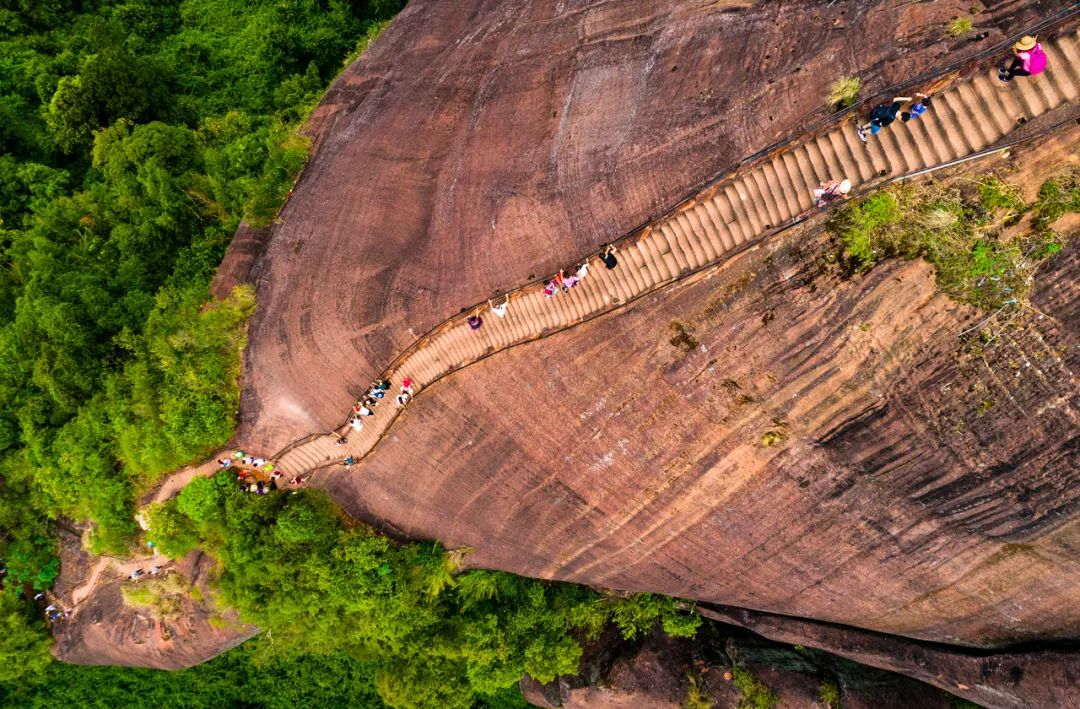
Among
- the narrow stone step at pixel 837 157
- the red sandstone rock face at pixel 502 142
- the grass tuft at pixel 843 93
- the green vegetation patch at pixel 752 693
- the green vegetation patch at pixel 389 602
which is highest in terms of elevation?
the red sandstone rock face at pixel 502 142

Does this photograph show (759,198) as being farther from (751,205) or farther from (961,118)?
(961,118)

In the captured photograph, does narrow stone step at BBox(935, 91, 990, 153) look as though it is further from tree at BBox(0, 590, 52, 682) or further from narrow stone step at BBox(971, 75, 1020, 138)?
tree at BBox(0, 590, 52, 682)

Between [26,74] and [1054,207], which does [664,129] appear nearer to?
[1054,207]

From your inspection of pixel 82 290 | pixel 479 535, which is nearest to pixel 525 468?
pixel 479 535

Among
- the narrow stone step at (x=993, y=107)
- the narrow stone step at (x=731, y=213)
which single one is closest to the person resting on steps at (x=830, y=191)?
the narrow stone step at (x=731, y=213)

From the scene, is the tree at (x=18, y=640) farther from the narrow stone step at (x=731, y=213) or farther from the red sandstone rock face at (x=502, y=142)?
the narrow stone step at (x=731, y=213)

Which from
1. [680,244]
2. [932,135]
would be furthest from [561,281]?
[932,135]

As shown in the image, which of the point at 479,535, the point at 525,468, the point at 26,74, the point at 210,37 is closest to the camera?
the point at 525,468
